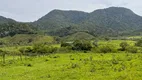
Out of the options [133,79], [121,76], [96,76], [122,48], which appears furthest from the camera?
[122,48]

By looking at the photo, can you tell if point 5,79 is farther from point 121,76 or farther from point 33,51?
point 33,51

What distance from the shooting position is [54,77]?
3734 centimetres

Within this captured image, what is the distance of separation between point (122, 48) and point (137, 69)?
73581mm

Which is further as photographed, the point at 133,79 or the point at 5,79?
the point at 5,79

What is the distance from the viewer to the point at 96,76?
Result: 34.8 meters

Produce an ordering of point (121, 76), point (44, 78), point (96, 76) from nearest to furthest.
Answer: point (121, 76) → point (96, 76) → point (44, 78)

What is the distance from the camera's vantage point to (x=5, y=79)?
129 ft

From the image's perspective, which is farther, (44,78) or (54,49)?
(54,49)

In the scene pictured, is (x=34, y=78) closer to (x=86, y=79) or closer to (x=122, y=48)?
(x=86, y=79)

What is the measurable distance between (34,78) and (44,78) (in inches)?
62.5

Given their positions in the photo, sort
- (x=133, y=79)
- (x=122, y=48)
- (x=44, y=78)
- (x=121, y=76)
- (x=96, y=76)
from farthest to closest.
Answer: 1. (x=122, y=48)
2. (x=44, y=78)
3. (x=96, y=76)
4. (x=121, y=76)
5. (x=133, y=79)

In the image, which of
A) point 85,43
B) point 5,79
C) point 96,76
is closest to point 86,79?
point 96,76

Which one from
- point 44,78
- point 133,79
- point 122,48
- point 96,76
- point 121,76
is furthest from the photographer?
point 122,48

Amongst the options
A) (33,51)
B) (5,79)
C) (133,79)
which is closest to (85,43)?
(33,51)
